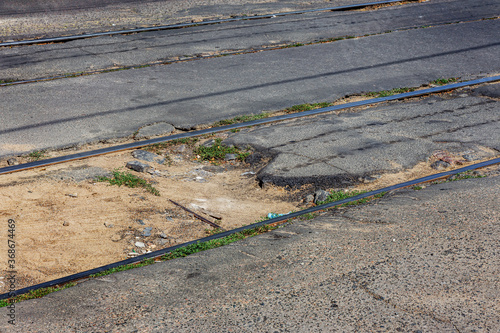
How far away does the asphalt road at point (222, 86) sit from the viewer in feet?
21.9

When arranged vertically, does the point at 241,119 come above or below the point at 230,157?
above

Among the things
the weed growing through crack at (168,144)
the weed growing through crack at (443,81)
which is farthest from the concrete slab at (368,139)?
the weed growing through crack at (443,81)

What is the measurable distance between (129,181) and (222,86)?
341cm

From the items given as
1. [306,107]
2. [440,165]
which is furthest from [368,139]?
[306,107]

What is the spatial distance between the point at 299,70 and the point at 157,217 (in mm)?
5174

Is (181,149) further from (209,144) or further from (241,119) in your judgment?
(241,119)

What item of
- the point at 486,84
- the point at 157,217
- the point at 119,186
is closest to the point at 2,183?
the point at 119,186

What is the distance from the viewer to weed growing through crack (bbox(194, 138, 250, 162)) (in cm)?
613

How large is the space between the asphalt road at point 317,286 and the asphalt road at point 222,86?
10.6 feet

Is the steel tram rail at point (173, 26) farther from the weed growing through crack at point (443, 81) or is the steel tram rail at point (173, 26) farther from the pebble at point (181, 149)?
the pebble at point (181, 149)

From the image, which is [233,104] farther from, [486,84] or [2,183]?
[486,84]

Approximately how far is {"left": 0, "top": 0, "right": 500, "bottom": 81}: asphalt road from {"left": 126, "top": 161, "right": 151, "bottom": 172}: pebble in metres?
3.89

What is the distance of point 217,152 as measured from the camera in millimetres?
6191

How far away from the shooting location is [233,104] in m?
7.54
